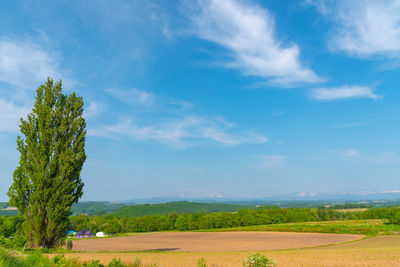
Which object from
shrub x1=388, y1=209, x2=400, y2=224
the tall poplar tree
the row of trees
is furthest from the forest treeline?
the tall poplar tree

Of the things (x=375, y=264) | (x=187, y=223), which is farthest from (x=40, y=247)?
(x=187, y=223)

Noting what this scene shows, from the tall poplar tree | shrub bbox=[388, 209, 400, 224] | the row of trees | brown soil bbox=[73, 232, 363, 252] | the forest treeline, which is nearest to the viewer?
the tall poplar tree

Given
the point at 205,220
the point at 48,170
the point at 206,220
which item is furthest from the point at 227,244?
the point at 205,220

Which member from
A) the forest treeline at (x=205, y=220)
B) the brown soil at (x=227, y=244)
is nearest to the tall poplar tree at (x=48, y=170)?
the brown soil at (x=227, y=244)

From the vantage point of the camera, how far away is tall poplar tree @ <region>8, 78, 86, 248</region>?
28734mm

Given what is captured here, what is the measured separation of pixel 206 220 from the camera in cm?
12025

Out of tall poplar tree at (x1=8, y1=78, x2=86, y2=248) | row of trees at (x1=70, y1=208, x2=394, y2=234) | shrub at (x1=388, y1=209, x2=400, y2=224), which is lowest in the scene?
row of trees at (x1=70, y1=208, x2=394, y2=234)

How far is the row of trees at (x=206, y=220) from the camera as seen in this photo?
11800 centimetres

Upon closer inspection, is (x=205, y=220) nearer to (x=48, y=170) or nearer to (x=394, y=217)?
(x=394, y=217)

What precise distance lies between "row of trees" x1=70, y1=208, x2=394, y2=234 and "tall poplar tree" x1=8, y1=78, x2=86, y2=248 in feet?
301

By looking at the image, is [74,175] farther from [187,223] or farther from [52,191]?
[187,223]

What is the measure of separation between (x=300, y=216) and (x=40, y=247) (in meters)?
121

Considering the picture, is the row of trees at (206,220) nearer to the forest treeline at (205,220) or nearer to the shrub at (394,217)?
the forest treeline at (205,220)

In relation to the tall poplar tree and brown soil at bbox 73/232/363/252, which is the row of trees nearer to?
brown soil at bbox 73/232/363/252
